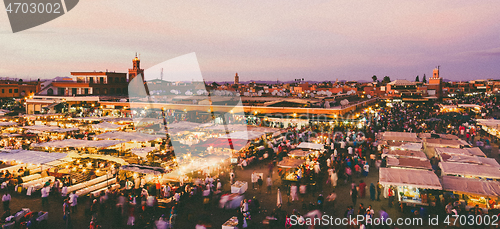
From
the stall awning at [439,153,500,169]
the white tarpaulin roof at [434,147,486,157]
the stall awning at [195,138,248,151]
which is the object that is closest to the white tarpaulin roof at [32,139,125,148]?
the stall awning at [195,138,248,151]

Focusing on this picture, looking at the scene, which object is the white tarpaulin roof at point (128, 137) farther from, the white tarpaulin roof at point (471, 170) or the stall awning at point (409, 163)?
the white tarpaulin roof at point (471, 170)

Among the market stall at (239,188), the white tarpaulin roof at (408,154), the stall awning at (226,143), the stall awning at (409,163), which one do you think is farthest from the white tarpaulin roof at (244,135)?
the stall awning at (409,163)

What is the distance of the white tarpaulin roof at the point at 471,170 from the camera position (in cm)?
1017

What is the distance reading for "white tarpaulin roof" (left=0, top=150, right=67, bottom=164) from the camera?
11.8 metres

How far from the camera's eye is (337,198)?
10.6m

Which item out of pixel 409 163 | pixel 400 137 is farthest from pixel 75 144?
pixel 400 137

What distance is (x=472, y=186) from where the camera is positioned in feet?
30.1

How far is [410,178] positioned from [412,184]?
1.28ft

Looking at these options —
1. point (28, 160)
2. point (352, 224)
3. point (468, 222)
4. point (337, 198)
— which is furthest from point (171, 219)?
point (468, 222)

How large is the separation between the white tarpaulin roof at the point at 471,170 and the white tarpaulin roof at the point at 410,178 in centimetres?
127

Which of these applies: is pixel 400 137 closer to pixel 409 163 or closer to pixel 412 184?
pixel 409 163

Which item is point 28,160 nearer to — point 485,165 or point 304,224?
point 304,224

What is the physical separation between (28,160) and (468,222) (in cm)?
1646

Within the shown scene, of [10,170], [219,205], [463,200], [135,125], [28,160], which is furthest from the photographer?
[135,125]
